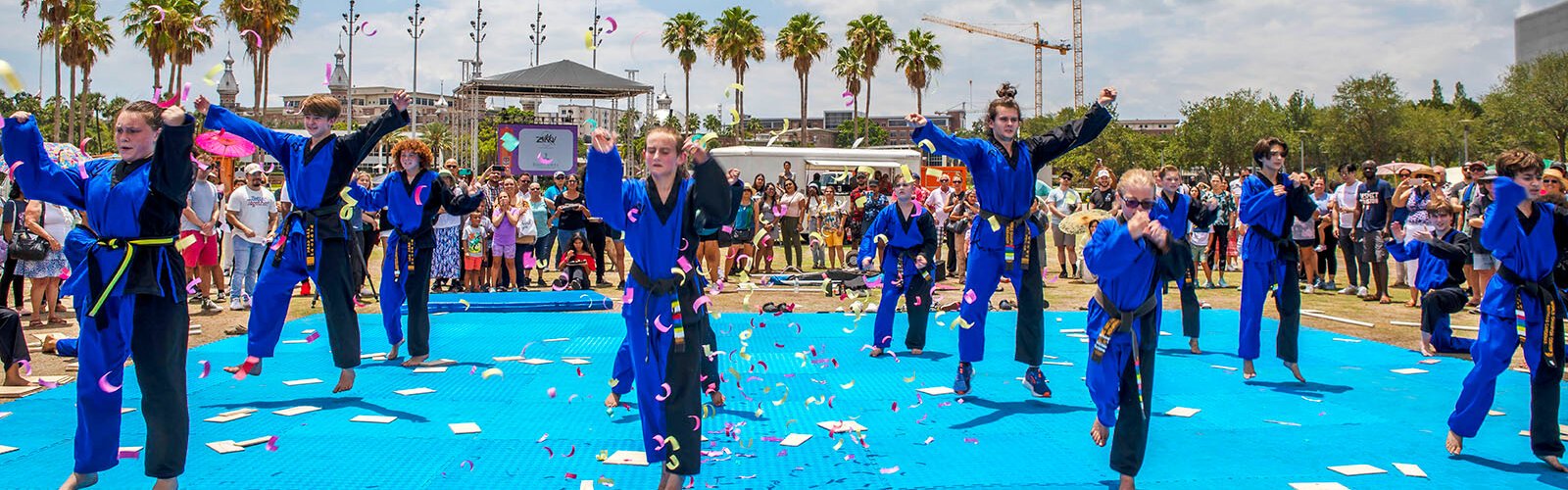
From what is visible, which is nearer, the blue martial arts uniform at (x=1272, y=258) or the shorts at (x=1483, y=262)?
the blue martial arts uniform at (x=1272, y=258)

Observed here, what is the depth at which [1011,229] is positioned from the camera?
6816 mm

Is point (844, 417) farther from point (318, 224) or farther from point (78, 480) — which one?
point (78, 480)

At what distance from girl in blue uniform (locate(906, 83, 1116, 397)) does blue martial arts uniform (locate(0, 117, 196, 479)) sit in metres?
4.25

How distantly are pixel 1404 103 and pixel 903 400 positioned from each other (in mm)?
66411

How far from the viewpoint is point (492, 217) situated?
14.6m

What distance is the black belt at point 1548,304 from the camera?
16.7 feet

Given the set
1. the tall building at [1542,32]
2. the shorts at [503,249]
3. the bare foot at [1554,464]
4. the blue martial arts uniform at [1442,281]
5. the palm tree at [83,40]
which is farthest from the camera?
the tall building at [1542,32]

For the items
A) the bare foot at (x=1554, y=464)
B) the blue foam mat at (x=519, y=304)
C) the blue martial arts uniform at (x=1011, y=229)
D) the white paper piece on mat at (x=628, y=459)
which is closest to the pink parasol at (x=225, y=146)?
the blue foam mat at (x=519, y=304)

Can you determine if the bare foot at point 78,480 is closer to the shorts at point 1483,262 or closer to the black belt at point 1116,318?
the black belt at point 1116,318

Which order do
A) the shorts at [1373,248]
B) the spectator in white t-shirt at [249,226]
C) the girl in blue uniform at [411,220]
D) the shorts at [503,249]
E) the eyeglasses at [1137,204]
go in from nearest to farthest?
the eyeglasses at [1137,204], the girl in blue uniform at [411,220], the spectator in white t-shirt at [249,226], the shorts at [1373,248], the shorts at [503,249]

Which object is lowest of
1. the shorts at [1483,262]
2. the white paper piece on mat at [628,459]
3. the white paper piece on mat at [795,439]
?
the white paper piece on mat at [628,459]

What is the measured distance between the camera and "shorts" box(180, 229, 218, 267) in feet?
38.7

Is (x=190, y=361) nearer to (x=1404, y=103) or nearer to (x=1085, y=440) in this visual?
(x=1085, y=440)

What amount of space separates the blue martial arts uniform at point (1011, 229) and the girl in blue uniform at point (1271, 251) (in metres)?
1.38
